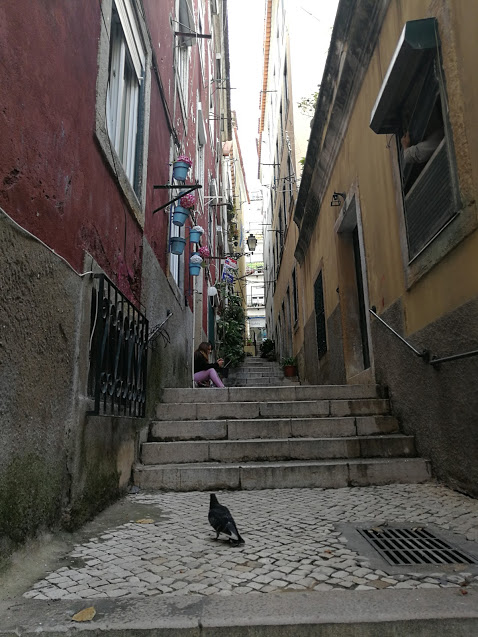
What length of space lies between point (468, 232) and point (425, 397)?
1.61 meters

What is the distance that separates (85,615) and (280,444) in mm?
3050

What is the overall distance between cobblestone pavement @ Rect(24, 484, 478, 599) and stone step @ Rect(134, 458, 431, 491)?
0.15m

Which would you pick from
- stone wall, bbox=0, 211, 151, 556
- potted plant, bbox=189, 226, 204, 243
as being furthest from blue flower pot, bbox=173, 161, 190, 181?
stone wall, bbox=0, 211, 151, 556

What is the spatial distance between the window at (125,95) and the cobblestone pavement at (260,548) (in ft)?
9.49

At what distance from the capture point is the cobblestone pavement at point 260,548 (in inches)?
85.7

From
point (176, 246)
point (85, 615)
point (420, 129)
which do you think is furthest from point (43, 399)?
point (176, 246)

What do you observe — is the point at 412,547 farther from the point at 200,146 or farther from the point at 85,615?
the point at 200,146

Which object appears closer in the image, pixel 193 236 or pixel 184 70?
pixel 193 236

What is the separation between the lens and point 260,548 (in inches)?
106

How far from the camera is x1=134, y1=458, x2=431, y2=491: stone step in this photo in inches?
169

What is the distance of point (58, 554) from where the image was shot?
2.62 m

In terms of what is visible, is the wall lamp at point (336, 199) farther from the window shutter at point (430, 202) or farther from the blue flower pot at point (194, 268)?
the window shutter at point (430, 202)

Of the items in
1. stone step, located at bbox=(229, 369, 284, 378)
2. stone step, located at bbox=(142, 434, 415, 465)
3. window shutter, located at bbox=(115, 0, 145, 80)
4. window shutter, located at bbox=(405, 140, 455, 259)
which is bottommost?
stone step, located at bbox=(142, 434, 415, 465)

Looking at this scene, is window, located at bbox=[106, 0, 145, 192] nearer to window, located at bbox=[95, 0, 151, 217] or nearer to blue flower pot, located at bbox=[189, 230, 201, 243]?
window, located at bbox=[95, 0, 151, 217]
